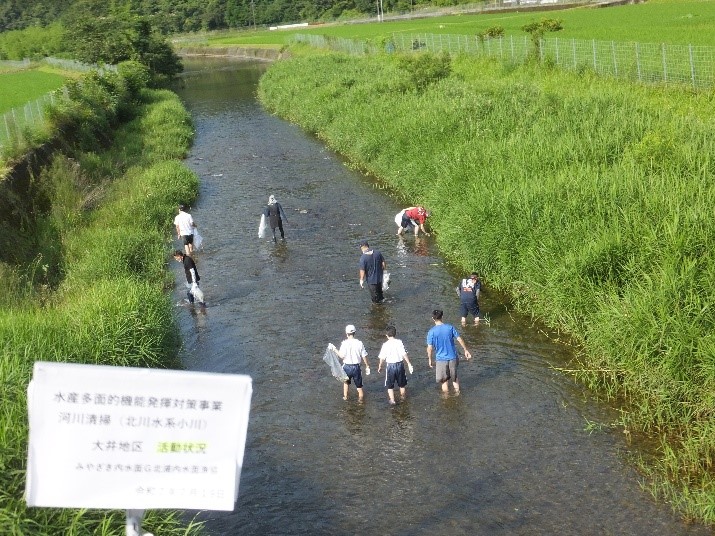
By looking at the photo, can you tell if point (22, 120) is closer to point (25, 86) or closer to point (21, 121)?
point (21, 121)

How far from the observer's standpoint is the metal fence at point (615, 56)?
28.3 m

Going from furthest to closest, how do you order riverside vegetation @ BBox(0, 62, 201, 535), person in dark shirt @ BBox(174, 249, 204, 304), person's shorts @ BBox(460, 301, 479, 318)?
person in dark shirt @ BBox(174, 249, 204, 304) → person's shorts @ BBox(460, 301, 479, 318) → riverside vegetation @ BBox(0, 62, 201, 535)

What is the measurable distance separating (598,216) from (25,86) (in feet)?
142

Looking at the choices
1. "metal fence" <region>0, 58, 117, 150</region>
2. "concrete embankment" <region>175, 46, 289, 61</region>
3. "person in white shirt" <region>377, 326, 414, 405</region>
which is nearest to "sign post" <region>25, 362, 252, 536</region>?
"person in white shirt" <region>377, 326, 414, 405</region>

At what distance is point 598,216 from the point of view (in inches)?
599

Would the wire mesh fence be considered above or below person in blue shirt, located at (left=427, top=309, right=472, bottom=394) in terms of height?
above

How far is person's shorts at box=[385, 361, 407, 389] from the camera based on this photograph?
41.2ft

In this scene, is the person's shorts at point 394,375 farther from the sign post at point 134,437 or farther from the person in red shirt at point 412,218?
the person in red shirt at point 412,218

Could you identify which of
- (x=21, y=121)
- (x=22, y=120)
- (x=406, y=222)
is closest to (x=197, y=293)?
(x=406, y=222)

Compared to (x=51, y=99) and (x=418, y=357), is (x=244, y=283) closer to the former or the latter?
(x=418, y=357)

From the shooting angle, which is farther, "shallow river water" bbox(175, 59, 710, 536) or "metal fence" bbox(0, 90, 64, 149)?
"metal fence" bbox(0, 90, 64, 149)

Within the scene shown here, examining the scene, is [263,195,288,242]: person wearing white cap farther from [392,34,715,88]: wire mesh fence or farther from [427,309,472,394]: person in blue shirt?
[392,34,715,88]: wire mesh fence

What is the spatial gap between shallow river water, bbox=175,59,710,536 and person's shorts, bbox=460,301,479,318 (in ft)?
1.01

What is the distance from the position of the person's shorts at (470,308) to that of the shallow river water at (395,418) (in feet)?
1.01
